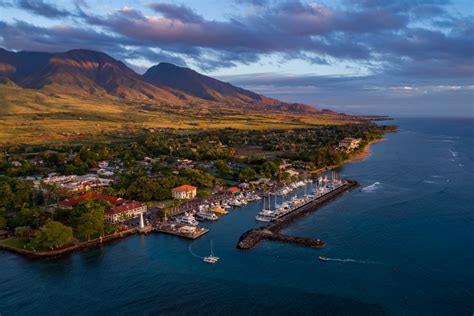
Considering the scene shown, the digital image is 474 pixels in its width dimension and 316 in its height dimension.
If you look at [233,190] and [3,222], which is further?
[233,190]

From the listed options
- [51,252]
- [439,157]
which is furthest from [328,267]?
[439,157]

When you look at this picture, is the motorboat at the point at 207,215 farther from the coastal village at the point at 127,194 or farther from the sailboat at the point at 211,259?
the sailboat at the point at 211,259

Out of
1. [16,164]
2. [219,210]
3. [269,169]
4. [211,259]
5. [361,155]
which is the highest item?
[269,169]

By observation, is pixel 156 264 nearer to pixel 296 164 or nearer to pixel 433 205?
pixel 433 205

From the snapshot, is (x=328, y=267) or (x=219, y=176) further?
(x=219, y=176)

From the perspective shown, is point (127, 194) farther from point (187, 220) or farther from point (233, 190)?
point (233, 190)

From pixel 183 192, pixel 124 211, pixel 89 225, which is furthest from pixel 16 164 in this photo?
pixel 89 225

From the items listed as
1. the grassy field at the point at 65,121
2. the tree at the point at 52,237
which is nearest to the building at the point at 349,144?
the grassy field at the point at 65,121

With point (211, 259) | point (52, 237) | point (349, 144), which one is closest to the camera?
point (211, 259)
